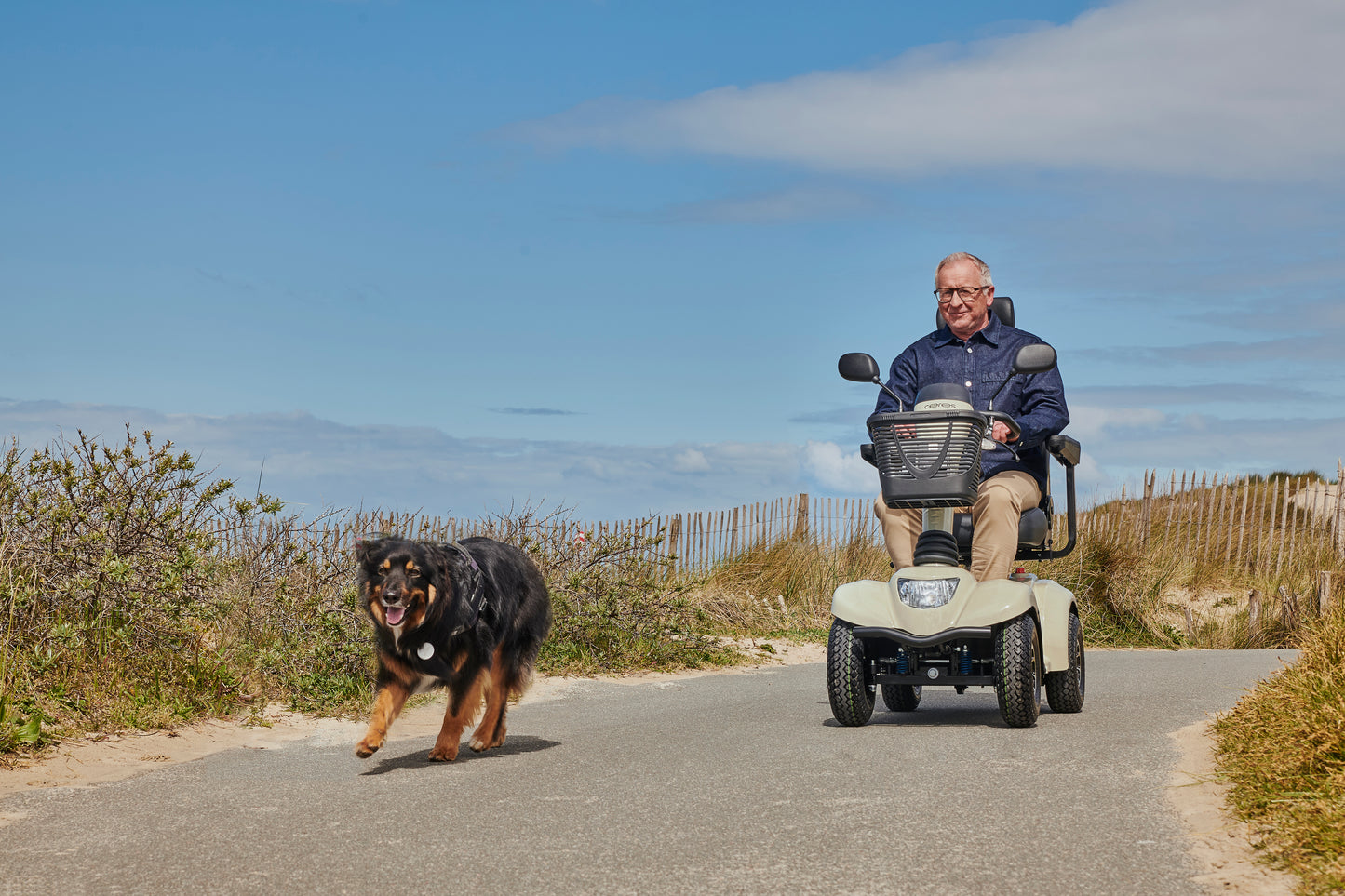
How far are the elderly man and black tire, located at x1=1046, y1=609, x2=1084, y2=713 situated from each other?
28.6 inches

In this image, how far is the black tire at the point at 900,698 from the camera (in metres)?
7.32

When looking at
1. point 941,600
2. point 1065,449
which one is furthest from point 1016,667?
point 1065,449

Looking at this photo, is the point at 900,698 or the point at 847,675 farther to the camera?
the point at 900,698

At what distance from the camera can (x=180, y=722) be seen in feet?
23.3

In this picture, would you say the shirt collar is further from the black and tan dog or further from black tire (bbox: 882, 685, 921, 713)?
the black and tan dog

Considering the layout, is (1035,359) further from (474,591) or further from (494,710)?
(494,710)

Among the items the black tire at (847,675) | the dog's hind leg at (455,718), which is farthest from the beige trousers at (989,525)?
the dog's hind leg at (455,718)

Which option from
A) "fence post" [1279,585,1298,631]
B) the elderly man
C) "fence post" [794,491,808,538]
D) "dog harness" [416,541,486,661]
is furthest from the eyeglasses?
"fence post" [794,491,808,538]

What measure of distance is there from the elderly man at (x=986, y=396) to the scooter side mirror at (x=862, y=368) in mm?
666

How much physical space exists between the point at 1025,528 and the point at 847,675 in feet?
4.19

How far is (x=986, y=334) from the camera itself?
271 inches

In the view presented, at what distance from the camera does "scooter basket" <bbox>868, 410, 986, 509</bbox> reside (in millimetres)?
5918

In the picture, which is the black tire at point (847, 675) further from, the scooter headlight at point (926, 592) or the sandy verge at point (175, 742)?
the sandy verge at point (175, 742)

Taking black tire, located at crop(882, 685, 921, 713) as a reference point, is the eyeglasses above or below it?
above
